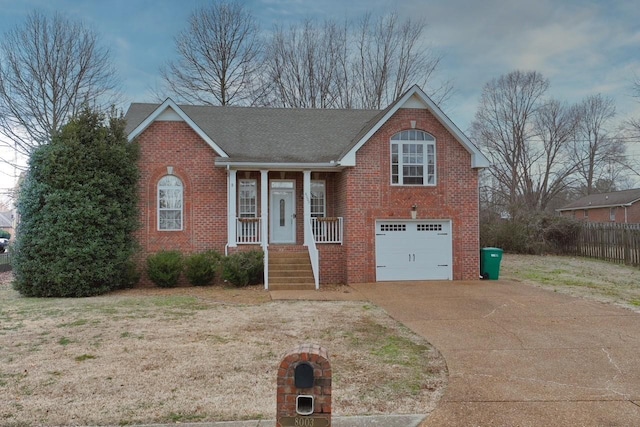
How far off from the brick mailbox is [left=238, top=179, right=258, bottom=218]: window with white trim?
13.7 m

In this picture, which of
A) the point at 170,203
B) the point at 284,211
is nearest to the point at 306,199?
the point at 284,211

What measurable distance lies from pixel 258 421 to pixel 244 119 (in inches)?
629

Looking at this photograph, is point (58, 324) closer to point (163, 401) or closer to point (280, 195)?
point (163, 401)

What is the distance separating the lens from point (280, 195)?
17469mm

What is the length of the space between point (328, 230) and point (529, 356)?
9.94m

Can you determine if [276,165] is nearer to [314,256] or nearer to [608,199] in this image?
[314,256]

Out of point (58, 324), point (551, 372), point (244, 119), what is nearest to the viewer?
point (551, 372)

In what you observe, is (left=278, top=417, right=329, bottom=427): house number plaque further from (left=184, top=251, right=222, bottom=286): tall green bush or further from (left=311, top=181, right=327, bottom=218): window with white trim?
(left=311, top=181, right=327, bottom=218): window with white trim

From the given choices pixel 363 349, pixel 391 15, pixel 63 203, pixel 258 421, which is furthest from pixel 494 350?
pixel 391 15

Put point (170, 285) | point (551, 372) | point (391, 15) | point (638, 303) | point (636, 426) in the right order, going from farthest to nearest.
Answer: point (391, 15) < point (170, 285) < point (638, 303) < point (551, 372) < point (636, 426)

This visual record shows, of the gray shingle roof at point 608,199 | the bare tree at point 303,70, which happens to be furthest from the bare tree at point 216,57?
the gray shingle roof at point 608,199

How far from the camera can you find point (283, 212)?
17.5 m

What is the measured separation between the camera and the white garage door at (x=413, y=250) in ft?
52.5

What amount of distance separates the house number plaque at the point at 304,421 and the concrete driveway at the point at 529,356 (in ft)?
5.30
